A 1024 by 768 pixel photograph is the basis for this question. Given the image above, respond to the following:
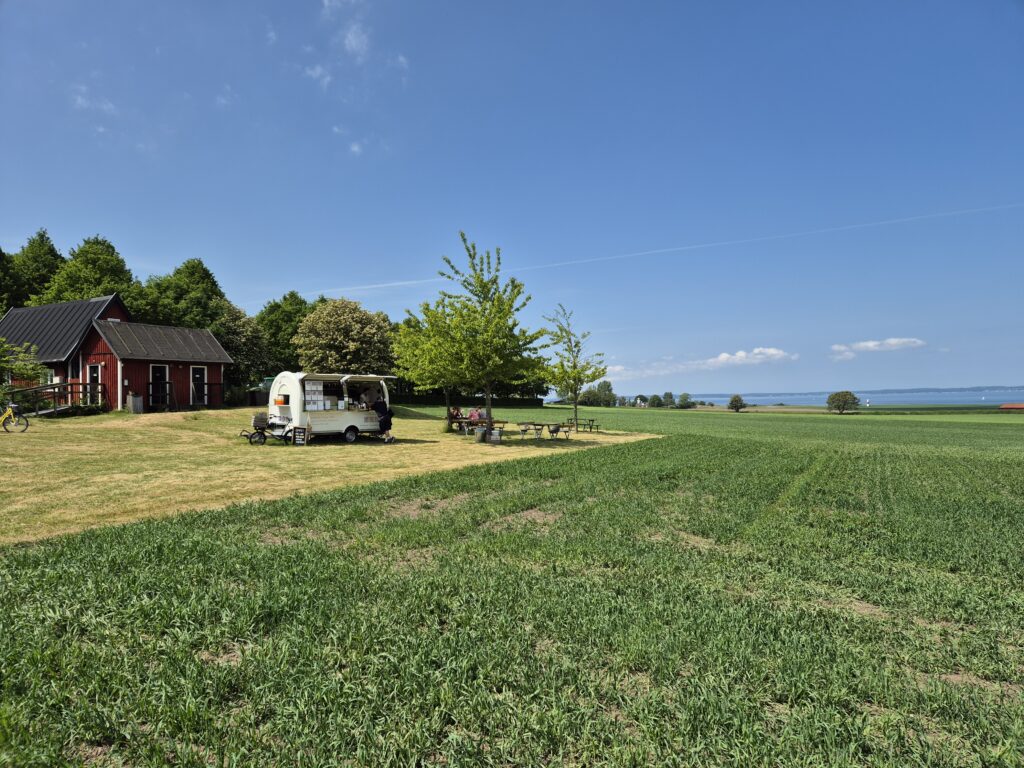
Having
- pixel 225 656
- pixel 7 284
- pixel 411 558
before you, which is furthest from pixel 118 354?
pixel 7 284

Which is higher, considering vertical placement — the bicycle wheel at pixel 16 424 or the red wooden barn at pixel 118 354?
the red wooden barn at pixel 118 354

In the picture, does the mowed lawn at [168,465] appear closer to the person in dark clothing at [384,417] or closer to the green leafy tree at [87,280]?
the person in dark clothing at [384,417]

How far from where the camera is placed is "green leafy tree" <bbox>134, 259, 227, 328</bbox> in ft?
133

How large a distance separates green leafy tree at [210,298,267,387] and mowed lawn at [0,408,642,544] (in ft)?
68.3

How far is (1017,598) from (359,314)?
43325mm

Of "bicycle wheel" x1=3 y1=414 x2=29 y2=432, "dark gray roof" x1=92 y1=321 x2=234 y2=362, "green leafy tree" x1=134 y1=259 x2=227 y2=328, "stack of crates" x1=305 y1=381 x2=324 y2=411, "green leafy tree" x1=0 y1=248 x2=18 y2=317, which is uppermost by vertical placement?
"green leafy tree" x1=0 y1=248 x2=18 y2=317

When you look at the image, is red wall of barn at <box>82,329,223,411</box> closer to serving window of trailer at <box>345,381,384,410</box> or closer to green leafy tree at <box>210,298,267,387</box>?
green leafy tree at <box>210,298,267,387</box>

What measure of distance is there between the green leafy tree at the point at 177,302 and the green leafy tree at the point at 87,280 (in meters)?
1.20

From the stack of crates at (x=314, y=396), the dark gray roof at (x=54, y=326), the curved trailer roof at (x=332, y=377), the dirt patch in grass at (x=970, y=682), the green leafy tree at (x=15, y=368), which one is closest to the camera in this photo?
the dirt patch in grass at (x=970, y=682)

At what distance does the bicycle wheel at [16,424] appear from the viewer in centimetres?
2017

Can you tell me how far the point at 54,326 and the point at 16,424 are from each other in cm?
1458

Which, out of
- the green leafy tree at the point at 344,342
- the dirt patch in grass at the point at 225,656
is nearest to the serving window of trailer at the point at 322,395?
the dirt patch in grass at the point at 225,656

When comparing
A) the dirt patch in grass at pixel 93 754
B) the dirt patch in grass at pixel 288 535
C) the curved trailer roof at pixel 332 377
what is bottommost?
the dirt patch in grass at pixel 93 754

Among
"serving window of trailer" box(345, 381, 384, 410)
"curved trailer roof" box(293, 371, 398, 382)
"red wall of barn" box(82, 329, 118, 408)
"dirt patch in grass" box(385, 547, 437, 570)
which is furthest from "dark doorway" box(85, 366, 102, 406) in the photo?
"dirt patch in grass" box(385, 547, 437, 570)
